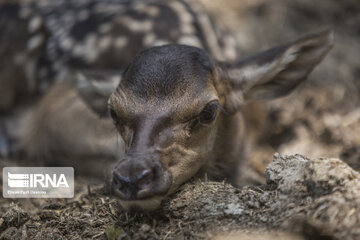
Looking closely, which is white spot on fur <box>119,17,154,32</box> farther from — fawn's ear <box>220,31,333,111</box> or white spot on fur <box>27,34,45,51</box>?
fawn's ear <box>220,31,333,111</box>

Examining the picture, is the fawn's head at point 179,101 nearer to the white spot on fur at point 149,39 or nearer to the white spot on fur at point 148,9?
the white spot on fur at point 149,39

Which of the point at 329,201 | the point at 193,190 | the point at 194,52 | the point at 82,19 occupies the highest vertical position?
the point at 82,19

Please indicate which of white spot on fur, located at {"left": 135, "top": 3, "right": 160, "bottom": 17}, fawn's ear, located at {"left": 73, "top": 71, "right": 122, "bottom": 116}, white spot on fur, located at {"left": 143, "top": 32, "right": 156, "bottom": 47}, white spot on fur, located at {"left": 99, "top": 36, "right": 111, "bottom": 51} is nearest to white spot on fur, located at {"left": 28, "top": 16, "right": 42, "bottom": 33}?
white spot on fur, located at {"left": 99, "top": 36, "right": 111, "bottom": 51}

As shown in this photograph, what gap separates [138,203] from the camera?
248cm

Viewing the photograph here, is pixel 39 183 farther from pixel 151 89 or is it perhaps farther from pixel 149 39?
pixel 149 39

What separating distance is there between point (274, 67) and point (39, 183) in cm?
209

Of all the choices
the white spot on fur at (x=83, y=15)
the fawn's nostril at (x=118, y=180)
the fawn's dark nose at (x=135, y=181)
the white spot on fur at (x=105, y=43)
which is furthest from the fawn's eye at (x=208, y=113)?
the white spot on fur at (x=83, y=15)

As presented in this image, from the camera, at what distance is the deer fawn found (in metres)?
2.86

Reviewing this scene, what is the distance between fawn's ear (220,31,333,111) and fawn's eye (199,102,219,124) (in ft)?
1.32

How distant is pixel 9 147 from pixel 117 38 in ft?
6.73

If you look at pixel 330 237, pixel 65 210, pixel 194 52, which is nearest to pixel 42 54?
pixel 194 52

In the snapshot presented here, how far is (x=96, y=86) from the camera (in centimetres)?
421

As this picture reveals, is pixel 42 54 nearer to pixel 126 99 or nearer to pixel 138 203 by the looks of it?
pixel 126 99

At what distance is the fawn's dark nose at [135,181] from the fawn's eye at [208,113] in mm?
797
